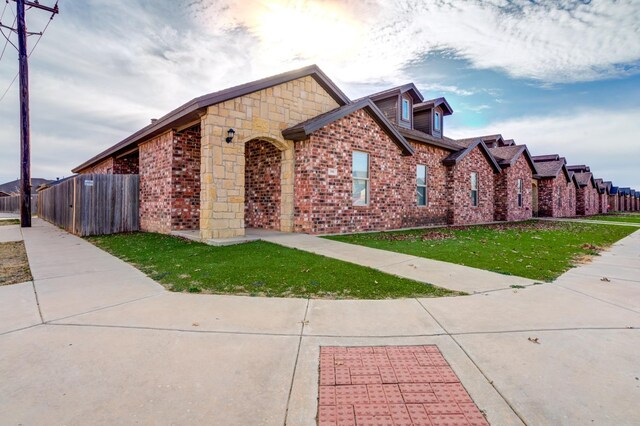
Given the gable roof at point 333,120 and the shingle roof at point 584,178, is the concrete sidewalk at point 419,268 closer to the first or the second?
the gable roof at point 333,120

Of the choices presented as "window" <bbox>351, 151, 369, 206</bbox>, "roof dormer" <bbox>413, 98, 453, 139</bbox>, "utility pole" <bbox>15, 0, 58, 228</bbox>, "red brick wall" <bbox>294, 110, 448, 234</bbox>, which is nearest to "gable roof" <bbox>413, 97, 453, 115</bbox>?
"roof dormer" <bbox>413, 98, 453, 139</bbox>

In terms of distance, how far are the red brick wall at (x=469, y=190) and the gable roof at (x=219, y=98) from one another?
8.61 metres

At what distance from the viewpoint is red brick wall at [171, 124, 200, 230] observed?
10.7 meters

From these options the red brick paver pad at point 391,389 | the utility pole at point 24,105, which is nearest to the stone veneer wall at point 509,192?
the red brick paver pad at point 391,389

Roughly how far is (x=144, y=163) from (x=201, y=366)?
491 inches

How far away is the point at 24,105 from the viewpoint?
15922 millimetres

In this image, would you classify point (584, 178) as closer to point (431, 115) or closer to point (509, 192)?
point (509, 192)

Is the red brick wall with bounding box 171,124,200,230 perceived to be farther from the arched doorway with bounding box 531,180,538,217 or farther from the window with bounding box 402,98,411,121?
the arched doorway with bounding box 531,180,538,217

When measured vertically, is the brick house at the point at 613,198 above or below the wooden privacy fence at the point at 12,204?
above

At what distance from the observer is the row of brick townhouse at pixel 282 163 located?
9.05 m

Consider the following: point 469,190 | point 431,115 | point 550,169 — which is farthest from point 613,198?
point 431,115

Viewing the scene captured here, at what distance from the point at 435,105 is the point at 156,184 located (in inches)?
603

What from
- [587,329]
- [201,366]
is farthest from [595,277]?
[201,366]

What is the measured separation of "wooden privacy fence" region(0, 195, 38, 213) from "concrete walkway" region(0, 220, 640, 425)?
3947cm
